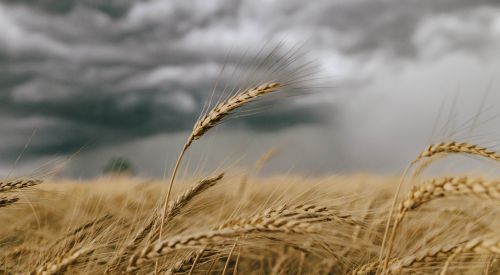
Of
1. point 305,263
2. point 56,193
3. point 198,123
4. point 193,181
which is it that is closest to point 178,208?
point 193,181

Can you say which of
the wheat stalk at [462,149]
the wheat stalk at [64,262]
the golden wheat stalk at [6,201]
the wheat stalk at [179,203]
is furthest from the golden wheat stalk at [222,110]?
the golden wheat stalk at [6,201]

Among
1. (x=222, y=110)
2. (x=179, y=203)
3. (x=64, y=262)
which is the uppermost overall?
(x=222, y=110)

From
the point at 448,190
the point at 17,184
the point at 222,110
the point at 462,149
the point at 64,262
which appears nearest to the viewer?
the point at 448,190

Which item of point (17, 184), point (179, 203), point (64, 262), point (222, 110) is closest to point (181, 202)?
point (179, 203)

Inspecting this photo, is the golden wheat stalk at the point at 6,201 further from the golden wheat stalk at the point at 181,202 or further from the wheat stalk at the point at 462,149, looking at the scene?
the wheat stalk at the point at 462,149

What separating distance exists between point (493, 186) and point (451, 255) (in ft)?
0.97

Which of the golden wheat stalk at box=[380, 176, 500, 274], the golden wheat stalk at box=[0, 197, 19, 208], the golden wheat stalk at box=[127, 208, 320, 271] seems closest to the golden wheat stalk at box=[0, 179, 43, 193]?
the golden wheat stalk at box=[0, 197, 19, 208]

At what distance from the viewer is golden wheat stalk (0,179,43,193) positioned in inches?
92.1

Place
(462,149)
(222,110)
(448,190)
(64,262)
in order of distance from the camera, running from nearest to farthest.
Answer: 1. (448,190)
2. (64,262)
3. (462,149)
4. (222,110)

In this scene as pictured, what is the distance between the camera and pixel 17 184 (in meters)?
2.40

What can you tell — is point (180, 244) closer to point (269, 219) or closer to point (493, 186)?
point (269, 219)

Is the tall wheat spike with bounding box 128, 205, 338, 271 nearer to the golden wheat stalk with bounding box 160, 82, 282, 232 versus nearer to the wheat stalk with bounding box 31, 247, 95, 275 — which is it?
the wheat stalk with bounding box 31, 247, 95, 275

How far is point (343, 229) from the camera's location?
5.95 feet

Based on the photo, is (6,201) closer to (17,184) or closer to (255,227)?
(17,184)
